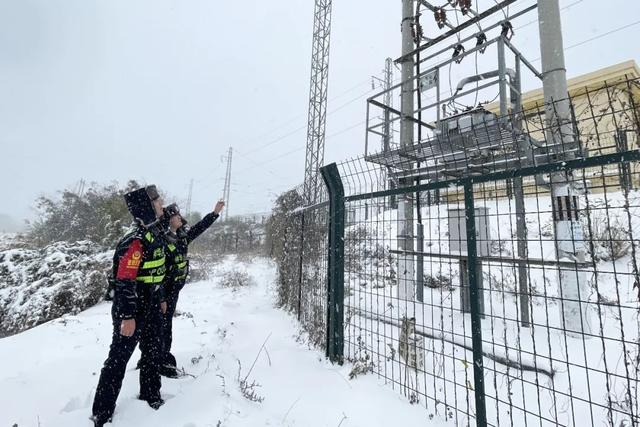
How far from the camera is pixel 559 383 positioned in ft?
10.4

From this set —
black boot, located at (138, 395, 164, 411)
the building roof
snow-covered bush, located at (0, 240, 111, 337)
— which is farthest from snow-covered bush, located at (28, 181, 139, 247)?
the building roof

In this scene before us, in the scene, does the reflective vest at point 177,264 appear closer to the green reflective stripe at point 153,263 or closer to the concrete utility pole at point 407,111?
the green reflective stripe at point 153,263

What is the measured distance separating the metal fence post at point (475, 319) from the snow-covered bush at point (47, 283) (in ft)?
27.5

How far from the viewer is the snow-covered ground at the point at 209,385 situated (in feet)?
9.02

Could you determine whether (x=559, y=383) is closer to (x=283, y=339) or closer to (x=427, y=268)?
(x=283, y=339)

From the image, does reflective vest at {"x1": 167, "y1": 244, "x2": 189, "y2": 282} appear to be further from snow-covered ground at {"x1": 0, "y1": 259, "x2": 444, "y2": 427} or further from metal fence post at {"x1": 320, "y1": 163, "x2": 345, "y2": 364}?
metal fence post at {"x1": 320, "y1": 163, "x2": 345, "y2": 364}

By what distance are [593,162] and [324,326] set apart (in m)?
3.49

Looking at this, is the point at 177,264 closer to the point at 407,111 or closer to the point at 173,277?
the point at 173,277

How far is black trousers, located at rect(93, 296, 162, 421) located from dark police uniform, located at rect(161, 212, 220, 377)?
523 millimetres

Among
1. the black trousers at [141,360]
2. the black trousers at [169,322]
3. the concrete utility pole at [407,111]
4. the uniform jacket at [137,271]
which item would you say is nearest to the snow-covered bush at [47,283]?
the black trousers at [169,322]

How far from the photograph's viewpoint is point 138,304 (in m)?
2.83

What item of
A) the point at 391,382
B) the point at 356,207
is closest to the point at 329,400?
the point at 391,382

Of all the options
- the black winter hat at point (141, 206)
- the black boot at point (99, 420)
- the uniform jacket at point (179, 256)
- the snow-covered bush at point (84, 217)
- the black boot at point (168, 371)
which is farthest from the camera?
the snow-covered bush at point (84, 217)

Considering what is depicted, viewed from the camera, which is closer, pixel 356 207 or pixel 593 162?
pixel 593 162
